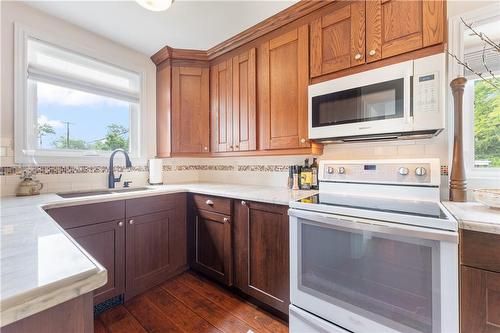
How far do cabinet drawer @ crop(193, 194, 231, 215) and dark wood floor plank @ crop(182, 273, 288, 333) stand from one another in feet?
2.21

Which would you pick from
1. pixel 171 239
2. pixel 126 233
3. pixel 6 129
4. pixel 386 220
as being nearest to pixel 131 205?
pixel 126 233

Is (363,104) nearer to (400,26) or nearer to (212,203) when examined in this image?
(400,26)

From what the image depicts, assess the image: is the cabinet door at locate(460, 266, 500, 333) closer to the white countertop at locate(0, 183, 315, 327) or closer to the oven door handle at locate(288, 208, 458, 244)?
the oven door handle at locate(288, 208, 458, 244)

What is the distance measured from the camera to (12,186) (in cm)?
174

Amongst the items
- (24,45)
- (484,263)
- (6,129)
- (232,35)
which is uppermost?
(232,35)

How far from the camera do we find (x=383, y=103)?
140 cm

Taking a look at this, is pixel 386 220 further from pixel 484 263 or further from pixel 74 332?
pixel 74 332

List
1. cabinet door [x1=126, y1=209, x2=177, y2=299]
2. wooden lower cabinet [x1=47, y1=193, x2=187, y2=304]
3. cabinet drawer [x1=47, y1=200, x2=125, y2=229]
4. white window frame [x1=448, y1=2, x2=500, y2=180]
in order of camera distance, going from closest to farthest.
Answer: white window frame [x1=448, y1=2, x2=500, y2=180]
cabinet drawer [x1=47, y1=200, x2=125, y2=229]
wooden lower cabinet [x1=47, y1=193, x2=187, y2=304]
cabinet door [x1=126, y1=209, x2=177, y2=299]

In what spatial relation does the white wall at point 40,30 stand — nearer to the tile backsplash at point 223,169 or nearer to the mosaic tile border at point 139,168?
the mosaic tile border at point 139,168

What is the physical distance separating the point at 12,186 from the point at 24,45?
1098 mm

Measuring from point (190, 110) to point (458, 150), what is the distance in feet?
7.35

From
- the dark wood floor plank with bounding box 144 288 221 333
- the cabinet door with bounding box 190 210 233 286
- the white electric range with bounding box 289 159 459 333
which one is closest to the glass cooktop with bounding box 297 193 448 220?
the white electric range with bounding box 289 159 459 333

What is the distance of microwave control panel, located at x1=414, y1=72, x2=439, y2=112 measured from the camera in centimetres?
124

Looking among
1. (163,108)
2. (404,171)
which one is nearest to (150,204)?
(163,108)
